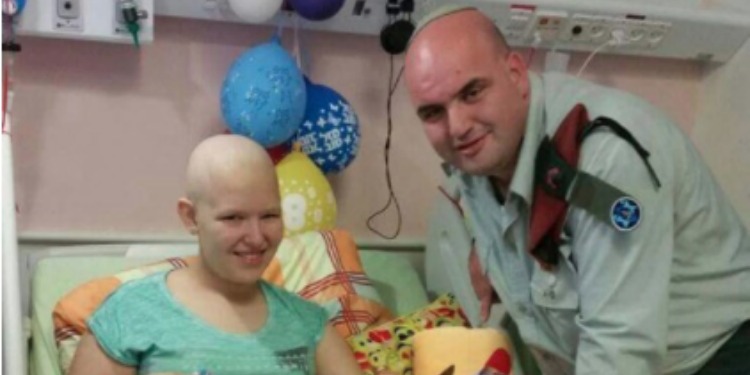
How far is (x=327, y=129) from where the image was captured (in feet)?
8.25

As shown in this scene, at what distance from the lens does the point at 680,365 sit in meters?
1.89

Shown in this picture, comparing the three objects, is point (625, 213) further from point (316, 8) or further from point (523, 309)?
point (316, 8)

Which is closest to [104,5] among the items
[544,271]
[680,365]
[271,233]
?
[271,233]

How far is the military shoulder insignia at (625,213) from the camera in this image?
1.65m

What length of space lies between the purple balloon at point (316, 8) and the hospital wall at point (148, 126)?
0.22 m

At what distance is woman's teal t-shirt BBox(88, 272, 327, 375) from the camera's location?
6.02 ft

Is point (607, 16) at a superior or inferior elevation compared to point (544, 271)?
superior

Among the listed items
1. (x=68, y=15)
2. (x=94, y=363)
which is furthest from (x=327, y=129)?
(x=94, y=363)

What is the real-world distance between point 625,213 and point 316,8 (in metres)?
1.10

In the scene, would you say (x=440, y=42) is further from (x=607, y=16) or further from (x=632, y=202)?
(x=607, y=16)

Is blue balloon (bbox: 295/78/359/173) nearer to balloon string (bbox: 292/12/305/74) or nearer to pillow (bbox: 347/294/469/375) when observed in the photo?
balloon string (bbox: 292/12/305/74)

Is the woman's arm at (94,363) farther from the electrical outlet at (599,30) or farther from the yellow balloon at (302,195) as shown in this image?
the electrical outlet at (599,30)

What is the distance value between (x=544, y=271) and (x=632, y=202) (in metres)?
0.28

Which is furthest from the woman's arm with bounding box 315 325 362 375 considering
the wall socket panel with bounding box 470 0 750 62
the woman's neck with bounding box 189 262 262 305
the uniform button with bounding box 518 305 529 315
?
the wall socket panel with bounding box 470 0 750 62
